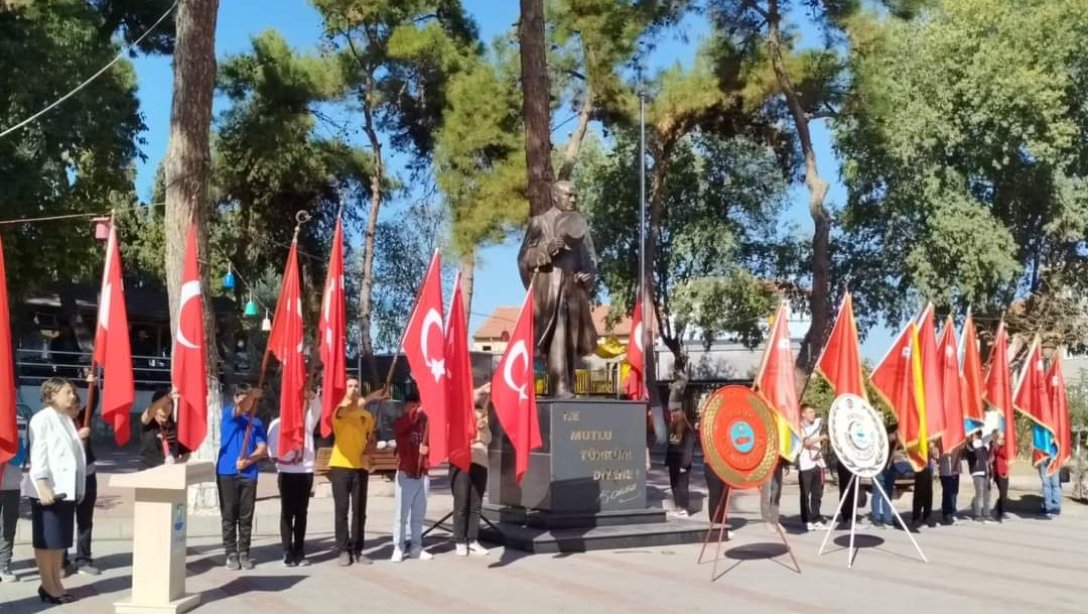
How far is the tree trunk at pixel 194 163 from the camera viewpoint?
42.8 feet

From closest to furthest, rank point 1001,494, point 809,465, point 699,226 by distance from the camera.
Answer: point 809,465 < point 1001,494 < point 699,226

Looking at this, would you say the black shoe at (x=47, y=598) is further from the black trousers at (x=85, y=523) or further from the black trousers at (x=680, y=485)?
the black trousers at (x=680, y=485)

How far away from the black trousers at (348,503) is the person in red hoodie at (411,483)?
0.35 meters

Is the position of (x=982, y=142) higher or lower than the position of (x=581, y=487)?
higher

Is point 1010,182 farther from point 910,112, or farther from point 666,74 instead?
point 666,74

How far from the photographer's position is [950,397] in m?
13.5

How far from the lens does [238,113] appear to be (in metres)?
32.7

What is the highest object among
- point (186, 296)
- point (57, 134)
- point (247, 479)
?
point (57, 134)

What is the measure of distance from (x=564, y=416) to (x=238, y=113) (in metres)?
24.4

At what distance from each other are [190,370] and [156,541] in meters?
1.75

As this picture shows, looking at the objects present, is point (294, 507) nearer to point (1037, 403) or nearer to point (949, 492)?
point (949, 492)

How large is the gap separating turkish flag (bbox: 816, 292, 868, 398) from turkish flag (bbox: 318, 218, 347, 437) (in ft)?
16.9

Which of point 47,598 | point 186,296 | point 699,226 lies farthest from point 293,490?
point 699,226

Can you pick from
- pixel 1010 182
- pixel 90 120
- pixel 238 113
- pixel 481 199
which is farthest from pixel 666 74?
pixel 90 120
